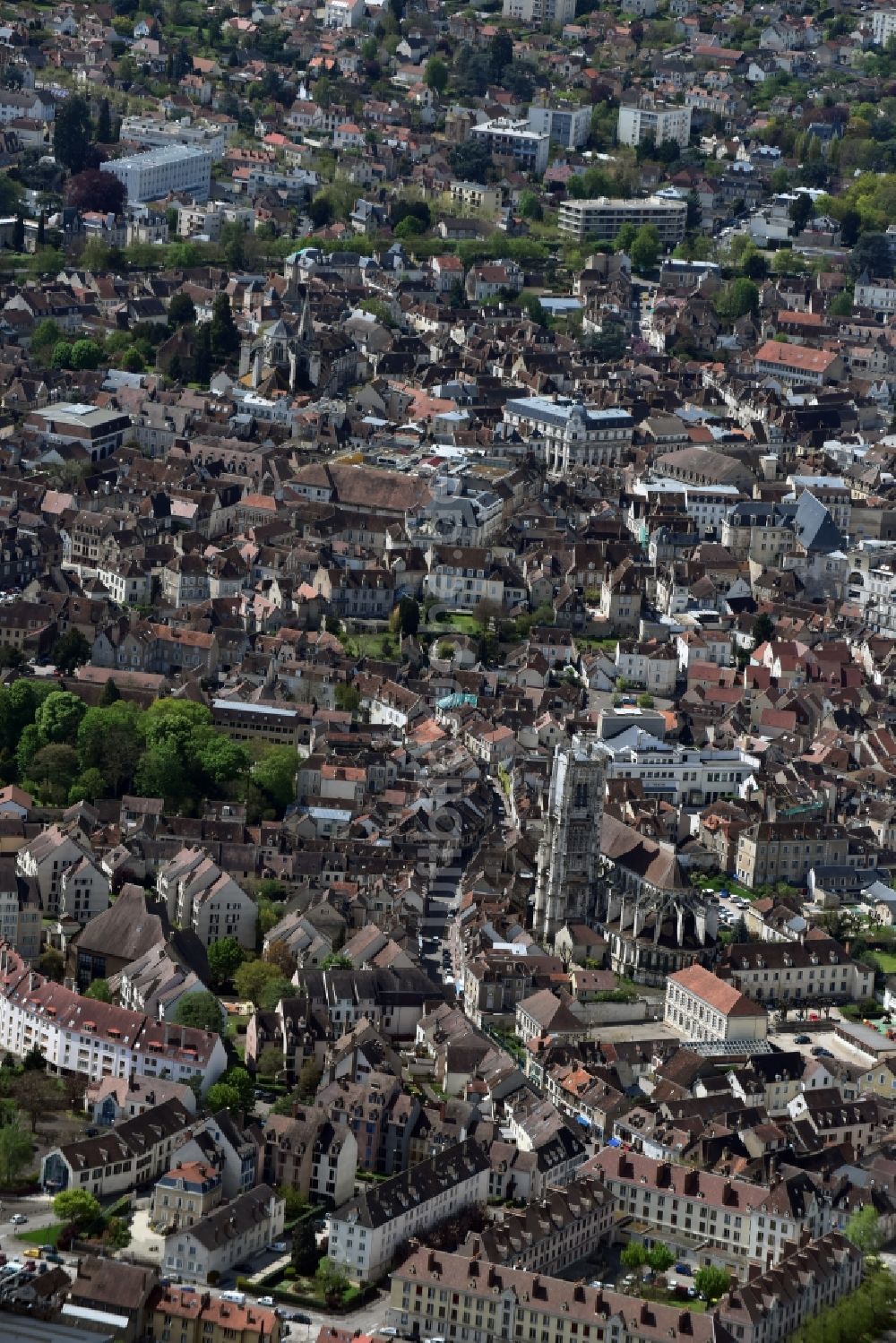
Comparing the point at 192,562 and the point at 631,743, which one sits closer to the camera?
the point at 631,743

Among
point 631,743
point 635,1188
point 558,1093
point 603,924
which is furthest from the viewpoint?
point 631,743

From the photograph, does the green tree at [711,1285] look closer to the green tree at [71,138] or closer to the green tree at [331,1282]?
the green tree at [331,1282]

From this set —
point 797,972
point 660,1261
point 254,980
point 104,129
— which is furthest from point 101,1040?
point 104,129

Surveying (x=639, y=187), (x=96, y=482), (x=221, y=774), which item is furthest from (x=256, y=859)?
(x=639, y=187)

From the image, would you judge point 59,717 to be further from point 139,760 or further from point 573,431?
point 573,431

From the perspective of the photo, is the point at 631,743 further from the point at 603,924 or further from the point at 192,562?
the point at 192,562

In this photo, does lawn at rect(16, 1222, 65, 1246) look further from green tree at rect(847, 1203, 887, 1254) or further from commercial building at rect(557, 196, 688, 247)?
commercial building at rect(557, 196, 688, 247)

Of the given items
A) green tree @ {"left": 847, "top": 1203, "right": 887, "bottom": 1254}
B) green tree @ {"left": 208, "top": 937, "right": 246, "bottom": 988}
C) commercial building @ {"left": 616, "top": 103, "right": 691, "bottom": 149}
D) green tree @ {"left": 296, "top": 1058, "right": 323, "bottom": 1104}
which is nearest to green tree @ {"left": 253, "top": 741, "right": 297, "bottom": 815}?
green tree @ {"left": 208, "top": 937, "right": 246, "bottom": 988}
